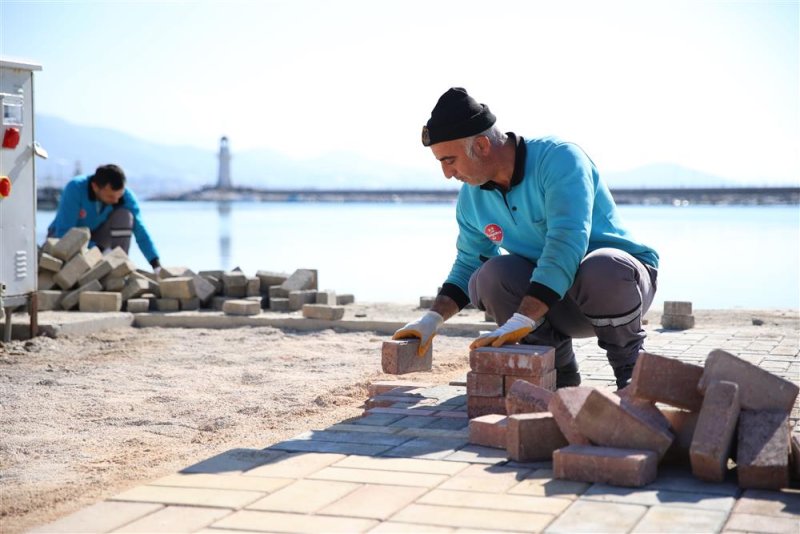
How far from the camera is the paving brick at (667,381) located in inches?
124

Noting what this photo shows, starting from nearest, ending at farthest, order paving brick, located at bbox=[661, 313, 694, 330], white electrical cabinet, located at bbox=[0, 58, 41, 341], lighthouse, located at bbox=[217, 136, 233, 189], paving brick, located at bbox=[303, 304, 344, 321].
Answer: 1. white electrical cabinet, located at bbox=[0, 58, 41, 341]
2. paving brick, located at bbox=[661, 313, 694, 330]
3. paving brick, located at bbox=[303, 304, 344, 321]
4. lighthouse, located at bbox=[217, 136, 233, 189]

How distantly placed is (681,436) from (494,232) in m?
1.46

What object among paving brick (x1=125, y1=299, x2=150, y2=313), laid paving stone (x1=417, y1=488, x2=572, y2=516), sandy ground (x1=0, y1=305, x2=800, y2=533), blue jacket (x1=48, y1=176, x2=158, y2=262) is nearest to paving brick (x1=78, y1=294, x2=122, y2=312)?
paving brick (x1=125, y1=299, x2=150, y2=313)

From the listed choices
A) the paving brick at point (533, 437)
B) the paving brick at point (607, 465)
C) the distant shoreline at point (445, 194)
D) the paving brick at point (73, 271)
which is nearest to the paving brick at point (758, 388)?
the paving brick at point (607, 465)

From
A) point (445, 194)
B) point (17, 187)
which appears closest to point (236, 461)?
point (17, 187)

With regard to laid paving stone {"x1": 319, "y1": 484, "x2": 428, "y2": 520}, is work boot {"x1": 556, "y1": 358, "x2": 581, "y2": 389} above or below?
above

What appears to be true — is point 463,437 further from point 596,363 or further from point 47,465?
point 596,363

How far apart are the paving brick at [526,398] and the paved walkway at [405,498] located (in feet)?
0.71

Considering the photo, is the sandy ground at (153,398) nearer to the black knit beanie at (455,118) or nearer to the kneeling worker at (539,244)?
the kneeling worker at (539,244)

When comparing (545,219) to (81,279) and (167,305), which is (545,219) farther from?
(81,279)

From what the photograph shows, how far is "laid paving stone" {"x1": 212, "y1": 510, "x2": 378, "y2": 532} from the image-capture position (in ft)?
8.27

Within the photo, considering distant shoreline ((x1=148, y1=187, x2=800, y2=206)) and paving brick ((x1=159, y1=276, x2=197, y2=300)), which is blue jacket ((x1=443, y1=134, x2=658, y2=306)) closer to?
paving brick ((x1=159, y1=276, x2=197, y2=300))

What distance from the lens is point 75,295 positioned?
8.07 m

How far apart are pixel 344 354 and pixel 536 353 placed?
284cm
